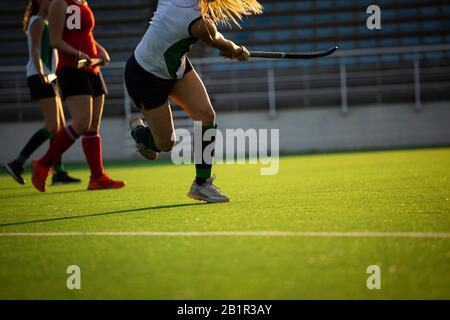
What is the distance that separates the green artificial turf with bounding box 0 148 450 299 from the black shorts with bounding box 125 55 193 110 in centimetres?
68

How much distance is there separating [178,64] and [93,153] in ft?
6.93

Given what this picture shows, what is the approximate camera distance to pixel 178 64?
436 cm

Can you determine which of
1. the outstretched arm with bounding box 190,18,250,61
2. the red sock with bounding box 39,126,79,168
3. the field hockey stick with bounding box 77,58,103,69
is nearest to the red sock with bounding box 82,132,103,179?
the red sock with bounding box 39,126,79,168

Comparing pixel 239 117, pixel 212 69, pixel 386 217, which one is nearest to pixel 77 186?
pixel 386 217

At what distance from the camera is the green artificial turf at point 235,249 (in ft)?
6.98

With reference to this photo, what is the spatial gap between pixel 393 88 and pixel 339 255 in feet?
43.6

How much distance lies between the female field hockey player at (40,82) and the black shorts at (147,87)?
213 centimetres

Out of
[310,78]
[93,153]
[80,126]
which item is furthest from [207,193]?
[310,78]

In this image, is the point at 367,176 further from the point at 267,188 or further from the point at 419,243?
the point at 419,243

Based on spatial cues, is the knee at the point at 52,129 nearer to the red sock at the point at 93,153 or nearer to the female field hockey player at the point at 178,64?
the red sock at the point at 93,153

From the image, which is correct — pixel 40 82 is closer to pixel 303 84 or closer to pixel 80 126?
pixel 80 126

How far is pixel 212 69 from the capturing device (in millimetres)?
15805

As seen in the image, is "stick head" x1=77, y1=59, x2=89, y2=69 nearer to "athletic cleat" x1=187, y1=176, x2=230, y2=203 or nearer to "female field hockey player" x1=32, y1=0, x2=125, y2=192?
"female field hockey player" x1=32, y1=0, x2=125, y2=192

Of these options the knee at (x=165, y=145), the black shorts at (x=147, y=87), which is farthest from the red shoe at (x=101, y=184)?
the black shorts at (x=147, y=87)
